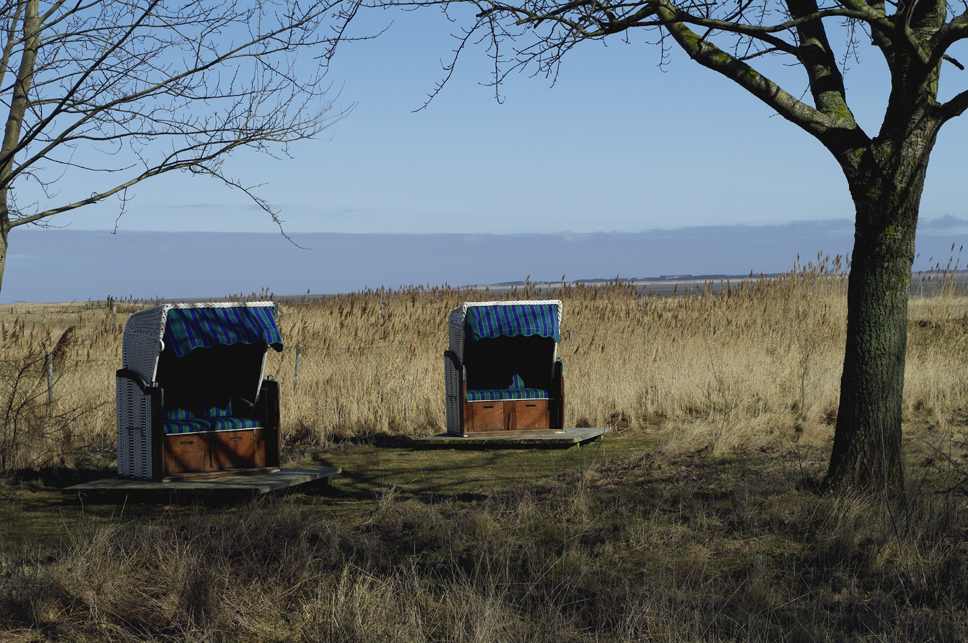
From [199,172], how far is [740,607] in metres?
6.04

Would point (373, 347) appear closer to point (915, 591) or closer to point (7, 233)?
point (7, 233)

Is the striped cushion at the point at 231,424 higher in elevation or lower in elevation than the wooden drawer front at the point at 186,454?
higher

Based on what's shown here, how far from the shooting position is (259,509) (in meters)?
7.52

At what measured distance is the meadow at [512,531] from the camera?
486 centimetres

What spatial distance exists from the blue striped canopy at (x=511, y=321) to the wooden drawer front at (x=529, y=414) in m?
1.00

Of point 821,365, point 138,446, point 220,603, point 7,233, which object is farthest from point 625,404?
point 220,603

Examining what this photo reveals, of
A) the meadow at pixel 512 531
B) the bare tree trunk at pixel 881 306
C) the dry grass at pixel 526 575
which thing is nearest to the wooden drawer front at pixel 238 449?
the meadow at pixel 512 531

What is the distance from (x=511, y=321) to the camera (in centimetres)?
1185

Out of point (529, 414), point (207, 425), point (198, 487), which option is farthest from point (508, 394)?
point (198, 487)

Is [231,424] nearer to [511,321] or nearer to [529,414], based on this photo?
[511,321]

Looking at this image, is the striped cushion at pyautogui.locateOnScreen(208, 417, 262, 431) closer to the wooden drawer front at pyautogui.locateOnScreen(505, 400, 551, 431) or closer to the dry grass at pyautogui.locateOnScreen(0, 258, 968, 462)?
the dry grass at pyautogui.locateOnScreen(0, 258, 968, 462)

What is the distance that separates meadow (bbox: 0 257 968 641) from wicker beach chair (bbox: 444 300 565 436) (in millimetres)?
777

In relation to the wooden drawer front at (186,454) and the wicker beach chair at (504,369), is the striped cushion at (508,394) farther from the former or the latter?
the wooden drawer front at (186,454)

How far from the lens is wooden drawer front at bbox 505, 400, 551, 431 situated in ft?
41.0
